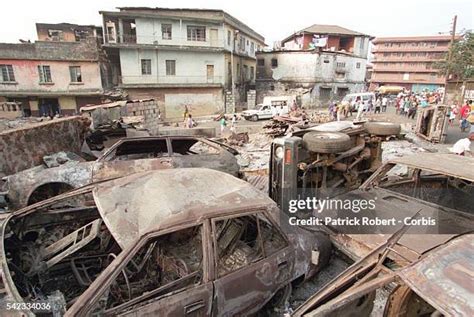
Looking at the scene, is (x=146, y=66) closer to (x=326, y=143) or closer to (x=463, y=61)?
(x=463, y=61)

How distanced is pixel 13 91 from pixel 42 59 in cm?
360

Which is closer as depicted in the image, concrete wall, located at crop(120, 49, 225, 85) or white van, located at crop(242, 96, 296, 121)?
white van, located at crop(242, 96, 296, 121)

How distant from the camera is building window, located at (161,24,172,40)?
85.2 ft

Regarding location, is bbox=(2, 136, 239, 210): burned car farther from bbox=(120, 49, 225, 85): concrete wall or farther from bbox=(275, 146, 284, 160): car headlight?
bbox=(120, 49, 225, 85): concrete wall

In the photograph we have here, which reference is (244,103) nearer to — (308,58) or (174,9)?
(308,58)

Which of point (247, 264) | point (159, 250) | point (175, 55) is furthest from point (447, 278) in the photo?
point (175, 55)

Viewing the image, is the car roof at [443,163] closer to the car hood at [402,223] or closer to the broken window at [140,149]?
the car hood at [402,223]

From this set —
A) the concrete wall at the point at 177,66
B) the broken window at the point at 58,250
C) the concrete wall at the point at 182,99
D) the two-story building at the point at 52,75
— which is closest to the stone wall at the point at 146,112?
the broken window at the point at 58,250

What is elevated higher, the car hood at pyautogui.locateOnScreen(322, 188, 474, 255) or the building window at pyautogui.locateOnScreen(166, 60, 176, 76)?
the building window at pyautogui.locateOnScreen(166, 60, 176, 76)

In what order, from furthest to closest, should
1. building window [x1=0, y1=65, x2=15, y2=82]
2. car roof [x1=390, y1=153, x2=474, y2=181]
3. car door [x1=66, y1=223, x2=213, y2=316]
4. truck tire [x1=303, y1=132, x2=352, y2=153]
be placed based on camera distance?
building window [x1=0, y1=65, x2=15, y2=82] < truck tire [x1=303, y1=132, x2=352, y2=153] < car roof [x1=390, y1=153, x2=474, y2=181] < car door [x1=66, y1=223, x2=213, y2=316]

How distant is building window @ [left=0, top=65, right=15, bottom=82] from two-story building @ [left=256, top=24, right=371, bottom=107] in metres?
23.4

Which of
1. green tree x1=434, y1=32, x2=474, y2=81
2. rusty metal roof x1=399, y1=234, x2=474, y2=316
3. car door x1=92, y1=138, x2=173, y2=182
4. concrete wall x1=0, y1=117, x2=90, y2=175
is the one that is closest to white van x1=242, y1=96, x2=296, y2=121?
green tree x1=434, y1=32, x2=474, y2=81

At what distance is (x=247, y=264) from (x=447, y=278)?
5.28 feet

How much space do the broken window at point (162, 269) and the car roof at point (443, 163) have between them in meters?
2.97
